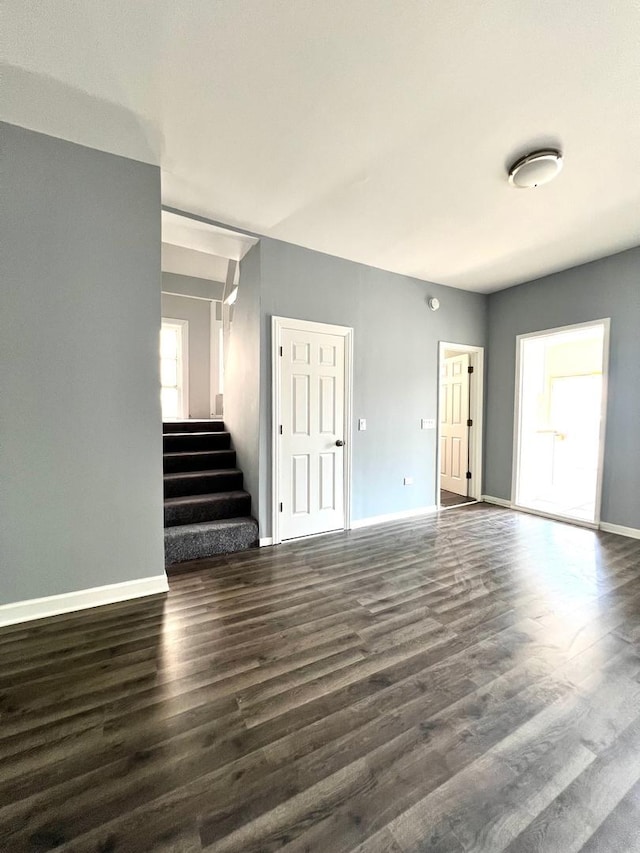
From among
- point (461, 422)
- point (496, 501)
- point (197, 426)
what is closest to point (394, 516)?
point (496, 501)

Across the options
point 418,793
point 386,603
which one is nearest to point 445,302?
point 386,603

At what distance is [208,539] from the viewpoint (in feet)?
10.1

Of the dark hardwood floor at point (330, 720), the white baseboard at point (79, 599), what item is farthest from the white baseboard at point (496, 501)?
the white baseboard at point (79, 599)

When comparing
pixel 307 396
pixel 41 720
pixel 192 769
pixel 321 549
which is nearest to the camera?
pixel 192 769

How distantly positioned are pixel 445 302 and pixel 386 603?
12.4 ft

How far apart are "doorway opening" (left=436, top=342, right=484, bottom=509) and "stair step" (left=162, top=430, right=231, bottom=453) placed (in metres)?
2.75

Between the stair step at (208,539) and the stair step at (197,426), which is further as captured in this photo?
the stair step at (197,426)

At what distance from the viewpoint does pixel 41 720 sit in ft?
4.73

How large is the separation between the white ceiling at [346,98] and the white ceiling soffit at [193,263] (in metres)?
2.13

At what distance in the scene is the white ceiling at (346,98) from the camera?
4.79 feet

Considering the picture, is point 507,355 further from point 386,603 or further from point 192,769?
point 192,769

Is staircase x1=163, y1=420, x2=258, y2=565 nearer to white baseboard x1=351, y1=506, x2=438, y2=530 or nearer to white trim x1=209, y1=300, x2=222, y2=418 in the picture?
white baseboard x1=351, y1=506, x2=438, y2=530

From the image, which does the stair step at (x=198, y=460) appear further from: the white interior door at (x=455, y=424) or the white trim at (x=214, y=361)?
the white interior door at (x=455, y=424)

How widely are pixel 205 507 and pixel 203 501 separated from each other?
0.06 m
